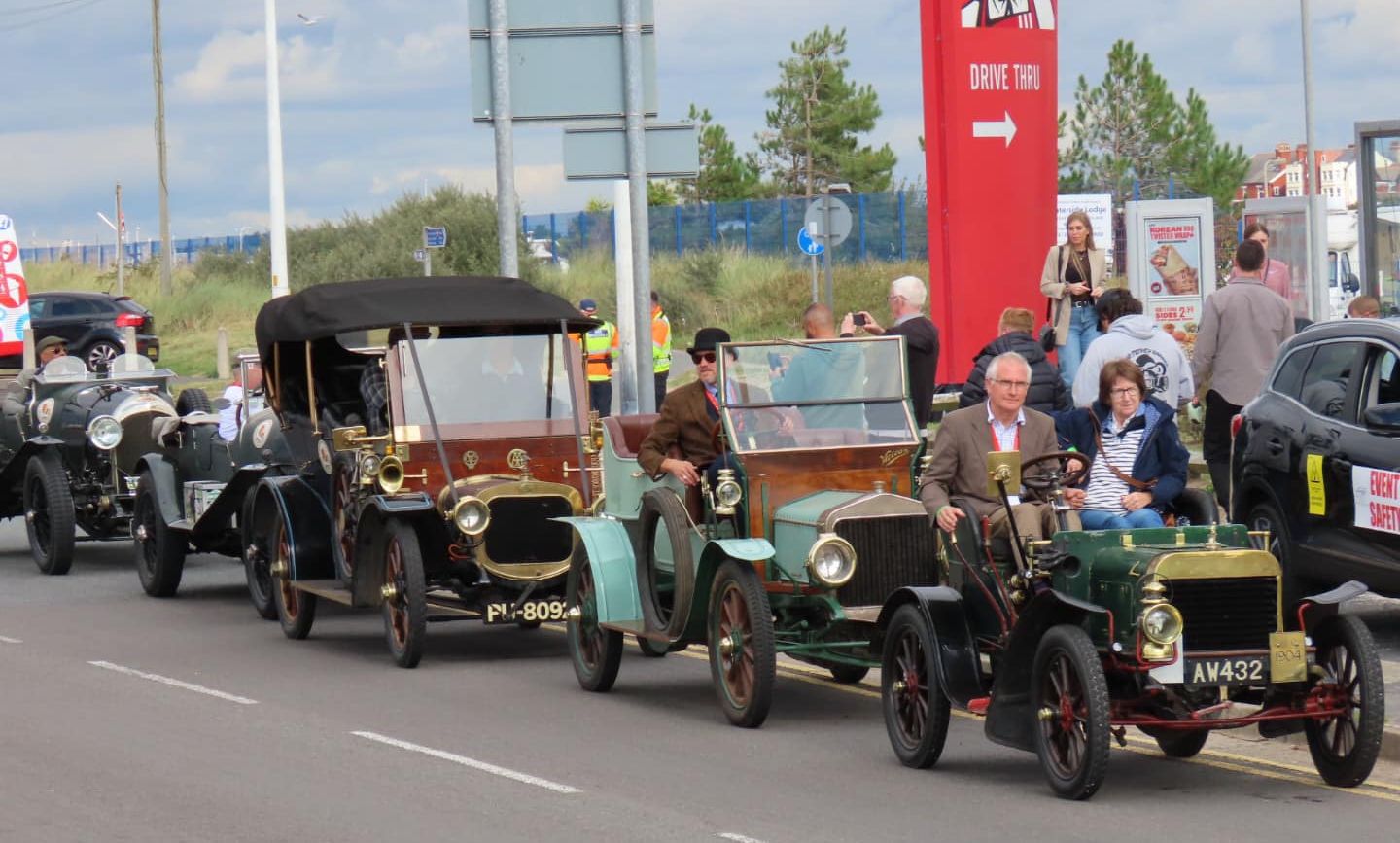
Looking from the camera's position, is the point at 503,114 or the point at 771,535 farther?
the point at 503,114

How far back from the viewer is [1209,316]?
14.9 metres

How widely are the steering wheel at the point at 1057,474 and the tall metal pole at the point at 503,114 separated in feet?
23.1

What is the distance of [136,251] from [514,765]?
66.6m

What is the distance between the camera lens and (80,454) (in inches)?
723

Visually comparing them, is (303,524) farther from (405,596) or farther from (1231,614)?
(1231,614)

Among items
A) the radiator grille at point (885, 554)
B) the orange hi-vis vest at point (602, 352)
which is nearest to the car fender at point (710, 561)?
the radiator grille at point (885, 554)

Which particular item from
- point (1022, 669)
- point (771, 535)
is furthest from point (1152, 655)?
point (771, 535)

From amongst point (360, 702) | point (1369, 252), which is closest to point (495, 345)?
point (360, 702)

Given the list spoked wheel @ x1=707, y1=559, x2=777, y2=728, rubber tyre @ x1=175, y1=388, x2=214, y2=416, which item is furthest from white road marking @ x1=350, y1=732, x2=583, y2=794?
rubber tyre @ x1=175, y1=388, x2=214, y2=416

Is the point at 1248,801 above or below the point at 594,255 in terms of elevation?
below

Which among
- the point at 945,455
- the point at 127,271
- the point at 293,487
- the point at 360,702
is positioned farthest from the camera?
the point at 127,271

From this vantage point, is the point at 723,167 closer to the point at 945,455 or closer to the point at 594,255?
the point at 594,255

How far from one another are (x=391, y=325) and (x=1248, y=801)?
656 centimetres

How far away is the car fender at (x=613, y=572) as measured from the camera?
1117 cm
